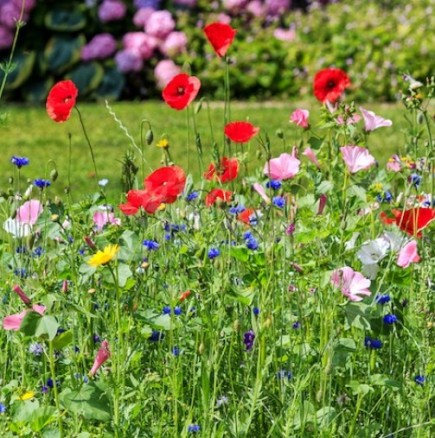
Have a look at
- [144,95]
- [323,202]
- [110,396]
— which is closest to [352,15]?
[144,95]

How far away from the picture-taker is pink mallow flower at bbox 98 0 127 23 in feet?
34.7

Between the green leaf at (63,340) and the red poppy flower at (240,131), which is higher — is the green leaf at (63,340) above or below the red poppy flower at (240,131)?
below

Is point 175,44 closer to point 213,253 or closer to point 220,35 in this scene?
point 220,35

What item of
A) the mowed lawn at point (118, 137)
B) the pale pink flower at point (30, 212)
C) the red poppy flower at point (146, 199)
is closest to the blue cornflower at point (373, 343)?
the red poppy flower at point (146, 199)

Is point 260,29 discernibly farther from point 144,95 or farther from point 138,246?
point 138,246

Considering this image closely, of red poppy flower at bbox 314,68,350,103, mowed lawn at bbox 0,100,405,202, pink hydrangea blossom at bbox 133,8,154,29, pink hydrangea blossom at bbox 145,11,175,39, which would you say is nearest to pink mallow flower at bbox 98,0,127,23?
pink hydrangea blossom at bbox 133,8,154,29

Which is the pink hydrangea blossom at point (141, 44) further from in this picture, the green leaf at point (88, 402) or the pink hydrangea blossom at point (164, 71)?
the green leaf at point (88, 402)

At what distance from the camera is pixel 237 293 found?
2.64 metres

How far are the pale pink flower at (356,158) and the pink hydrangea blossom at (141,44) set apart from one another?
7665 mm

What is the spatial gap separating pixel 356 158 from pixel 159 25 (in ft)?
25.6

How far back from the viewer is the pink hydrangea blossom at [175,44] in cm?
1045

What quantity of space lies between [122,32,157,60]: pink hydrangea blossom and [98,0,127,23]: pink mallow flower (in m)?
0.23

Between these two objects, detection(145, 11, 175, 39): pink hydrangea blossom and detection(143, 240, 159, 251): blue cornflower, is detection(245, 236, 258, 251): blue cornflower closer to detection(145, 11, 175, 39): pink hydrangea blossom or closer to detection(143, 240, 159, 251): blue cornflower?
detection(143, 240, 159, 251): blue cornflower

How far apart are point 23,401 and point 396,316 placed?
999 millimetres
